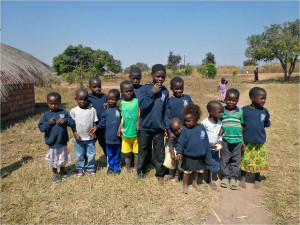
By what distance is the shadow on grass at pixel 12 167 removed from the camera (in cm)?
347

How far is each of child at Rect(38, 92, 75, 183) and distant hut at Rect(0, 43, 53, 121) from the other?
3.70 metres

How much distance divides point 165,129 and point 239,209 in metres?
1.42

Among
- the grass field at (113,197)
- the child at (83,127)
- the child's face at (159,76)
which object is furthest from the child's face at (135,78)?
the grass field at (113,197)

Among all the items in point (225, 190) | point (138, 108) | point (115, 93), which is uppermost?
point (115, 93)

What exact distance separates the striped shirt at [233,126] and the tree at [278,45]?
62.9ft

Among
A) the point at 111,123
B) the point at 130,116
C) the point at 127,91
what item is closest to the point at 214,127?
the point at 130,116

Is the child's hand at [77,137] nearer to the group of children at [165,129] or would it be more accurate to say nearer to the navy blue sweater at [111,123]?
the group of children at [165,129]

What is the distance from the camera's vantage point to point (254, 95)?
2.92 meters

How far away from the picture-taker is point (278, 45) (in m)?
18.6

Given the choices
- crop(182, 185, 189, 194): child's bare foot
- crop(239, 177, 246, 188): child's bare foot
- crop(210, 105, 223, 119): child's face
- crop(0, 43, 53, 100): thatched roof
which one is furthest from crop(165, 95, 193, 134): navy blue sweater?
crop(0, 43, 53, 100): thatched roof

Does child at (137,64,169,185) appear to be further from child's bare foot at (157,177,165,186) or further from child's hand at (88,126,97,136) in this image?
child's hand at (88,126,97,136)

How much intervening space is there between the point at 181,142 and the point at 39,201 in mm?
2050

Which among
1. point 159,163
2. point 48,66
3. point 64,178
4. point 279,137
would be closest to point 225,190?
point 159,163

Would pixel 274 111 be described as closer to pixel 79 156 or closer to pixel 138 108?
pixel 138 108
